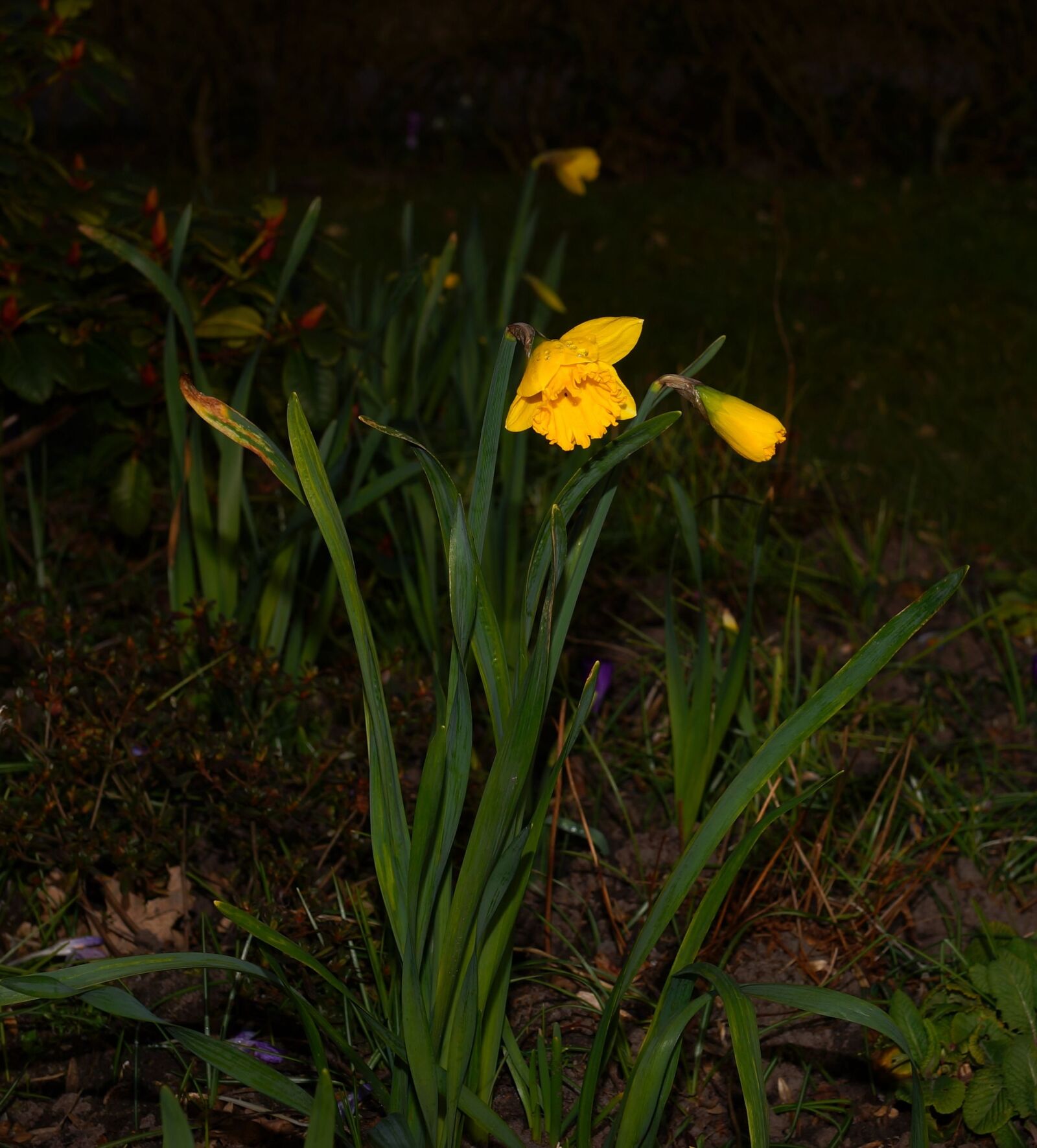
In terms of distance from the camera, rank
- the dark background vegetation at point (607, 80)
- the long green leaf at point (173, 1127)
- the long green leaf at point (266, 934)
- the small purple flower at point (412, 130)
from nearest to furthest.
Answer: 1. the long green leaf at point (173, 1127)
2. the long green leaf at point (266, 934)
3. the dark background vegetation at point (607, 80)
4. the small purple flower at point (412, 130)

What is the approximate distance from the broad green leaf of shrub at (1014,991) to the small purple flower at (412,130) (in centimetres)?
755

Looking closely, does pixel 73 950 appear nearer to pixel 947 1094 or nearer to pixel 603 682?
pixel 603 682

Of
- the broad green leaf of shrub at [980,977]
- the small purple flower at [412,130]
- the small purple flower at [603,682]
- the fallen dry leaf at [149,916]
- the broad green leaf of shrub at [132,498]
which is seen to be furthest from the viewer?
the small purple flower at [412,130]

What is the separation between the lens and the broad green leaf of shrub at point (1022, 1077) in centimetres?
140

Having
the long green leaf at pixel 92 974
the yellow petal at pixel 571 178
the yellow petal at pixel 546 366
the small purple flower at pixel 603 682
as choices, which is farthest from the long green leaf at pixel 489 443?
the yellow petal at pixel 571 178

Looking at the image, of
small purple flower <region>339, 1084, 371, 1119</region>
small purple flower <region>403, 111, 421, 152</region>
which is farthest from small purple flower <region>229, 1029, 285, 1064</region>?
small purple flower <region>403, 111, 421, 152</region>

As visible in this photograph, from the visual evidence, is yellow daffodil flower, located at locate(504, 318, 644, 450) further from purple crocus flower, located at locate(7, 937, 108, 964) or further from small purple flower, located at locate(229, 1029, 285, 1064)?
purple crocus flower, located at locate(7, 937, 108, 964)

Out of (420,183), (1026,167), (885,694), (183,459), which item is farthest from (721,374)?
(1026,167)

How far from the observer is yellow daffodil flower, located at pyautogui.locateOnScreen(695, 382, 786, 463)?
1.12m

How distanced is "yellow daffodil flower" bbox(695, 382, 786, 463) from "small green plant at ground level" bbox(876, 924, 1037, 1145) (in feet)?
2.35

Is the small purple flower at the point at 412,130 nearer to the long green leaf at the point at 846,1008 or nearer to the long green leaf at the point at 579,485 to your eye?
the long green leaf at the point at 579,485

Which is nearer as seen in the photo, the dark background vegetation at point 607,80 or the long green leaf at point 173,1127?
the long green leaf at point 173,1127

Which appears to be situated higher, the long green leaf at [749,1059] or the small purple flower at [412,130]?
the long green leaf at [749,1059]

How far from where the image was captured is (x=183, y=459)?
6.51 feet
